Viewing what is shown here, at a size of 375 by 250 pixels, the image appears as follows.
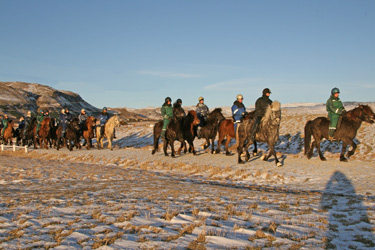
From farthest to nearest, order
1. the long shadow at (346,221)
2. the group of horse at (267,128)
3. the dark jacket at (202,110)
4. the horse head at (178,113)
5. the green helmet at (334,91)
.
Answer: the dark jacket at (202,110)
the horse head at (178,113)
the green helmet at (334,91)
the group of horse at (267,128)
the long shadow at (346,221)

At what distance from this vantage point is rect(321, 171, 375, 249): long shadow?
415cm

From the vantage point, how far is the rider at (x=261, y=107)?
12992 millimetres

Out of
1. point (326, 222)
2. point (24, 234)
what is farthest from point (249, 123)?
point (24, 234)

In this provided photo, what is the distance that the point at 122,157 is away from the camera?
17.0 metres

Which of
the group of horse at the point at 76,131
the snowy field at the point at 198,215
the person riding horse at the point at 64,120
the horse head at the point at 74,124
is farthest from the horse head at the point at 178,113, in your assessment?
the person riding horse at the point at 64,120

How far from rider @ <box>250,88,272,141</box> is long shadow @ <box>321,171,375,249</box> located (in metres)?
4.74

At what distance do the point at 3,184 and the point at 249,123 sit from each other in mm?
9656

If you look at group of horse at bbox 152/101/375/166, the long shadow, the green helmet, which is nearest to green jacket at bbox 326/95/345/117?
the green helmet

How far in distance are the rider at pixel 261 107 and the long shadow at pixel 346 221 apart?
4.74 meters

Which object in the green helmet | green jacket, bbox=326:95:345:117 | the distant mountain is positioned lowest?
green jacket, bbox=326:95:345:117

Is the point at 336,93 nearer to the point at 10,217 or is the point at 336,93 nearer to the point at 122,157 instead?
the point at 122,157

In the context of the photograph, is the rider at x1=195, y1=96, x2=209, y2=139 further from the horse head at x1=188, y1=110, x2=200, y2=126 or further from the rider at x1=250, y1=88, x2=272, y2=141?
the rider at x1=250, y1=88, x2=272, y2=141

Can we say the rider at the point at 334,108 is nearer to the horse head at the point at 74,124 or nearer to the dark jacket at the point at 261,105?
the dark jacket at the point at 261,105

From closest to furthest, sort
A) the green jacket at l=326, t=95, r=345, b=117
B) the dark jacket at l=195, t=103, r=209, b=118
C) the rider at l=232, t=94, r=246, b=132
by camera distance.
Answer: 1. the green jacket at l=326, t=95, r=345, b=117
2. the rider at l=232, t=94, r=246, b=132
3. the dark jacket at l=195, t=103, r=209, b=118
